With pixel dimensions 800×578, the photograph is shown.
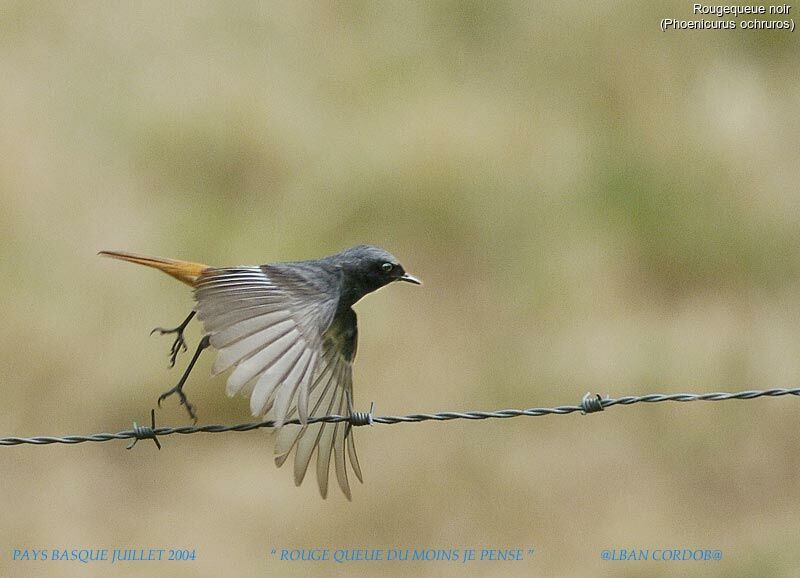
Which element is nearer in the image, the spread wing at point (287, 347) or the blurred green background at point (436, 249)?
the spread wing at point (287, 347)

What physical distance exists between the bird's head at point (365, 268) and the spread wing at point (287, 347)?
→ 0.15 metres

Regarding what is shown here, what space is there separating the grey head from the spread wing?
127 millimetres

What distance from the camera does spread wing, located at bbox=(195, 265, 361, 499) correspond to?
14.8 ft

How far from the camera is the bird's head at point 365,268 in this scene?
5.58 meters

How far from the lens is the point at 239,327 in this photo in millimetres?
4672

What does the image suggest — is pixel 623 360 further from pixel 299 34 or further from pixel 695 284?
pixel 299 34

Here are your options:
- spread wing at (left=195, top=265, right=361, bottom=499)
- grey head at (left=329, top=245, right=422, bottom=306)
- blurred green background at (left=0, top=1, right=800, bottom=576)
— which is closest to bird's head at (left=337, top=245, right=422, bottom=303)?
grey head at (left=329, top=245, right=422, bottom=306)

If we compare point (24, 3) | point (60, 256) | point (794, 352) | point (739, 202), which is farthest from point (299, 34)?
point (794, 352)

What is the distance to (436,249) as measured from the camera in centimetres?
1122

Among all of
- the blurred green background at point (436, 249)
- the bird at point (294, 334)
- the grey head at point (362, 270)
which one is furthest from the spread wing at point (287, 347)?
the blurred green background at point (436, 249)

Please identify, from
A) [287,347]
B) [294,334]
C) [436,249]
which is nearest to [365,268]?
[294,334]

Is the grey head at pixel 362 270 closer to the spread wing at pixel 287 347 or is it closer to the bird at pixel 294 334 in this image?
the bird at pixel 294 334

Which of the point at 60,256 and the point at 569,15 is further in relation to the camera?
the point at 569,15

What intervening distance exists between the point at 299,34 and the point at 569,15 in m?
2.80
